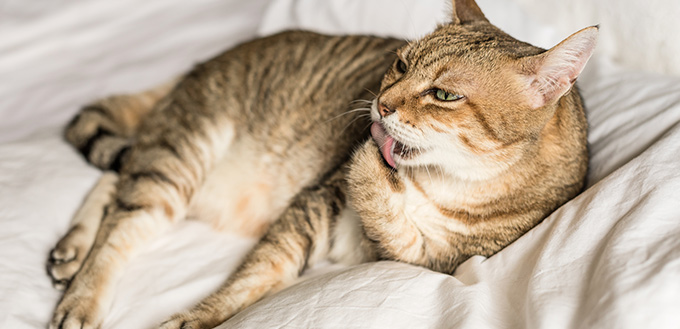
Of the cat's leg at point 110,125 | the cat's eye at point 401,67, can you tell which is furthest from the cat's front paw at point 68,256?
the cat's eye at point 401,67

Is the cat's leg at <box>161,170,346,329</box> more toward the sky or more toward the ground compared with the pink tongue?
more toward the ground

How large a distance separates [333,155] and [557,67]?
0.81 metres

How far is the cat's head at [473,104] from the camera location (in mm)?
1213

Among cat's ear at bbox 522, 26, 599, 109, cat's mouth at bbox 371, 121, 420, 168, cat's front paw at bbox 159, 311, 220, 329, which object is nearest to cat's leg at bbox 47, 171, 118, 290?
cat's front paw at bbox 159, 311, 220, 329

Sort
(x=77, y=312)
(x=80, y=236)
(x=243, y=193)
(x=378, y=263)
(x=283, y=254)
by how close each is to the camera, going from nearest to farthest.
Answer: (x=378, y=263), (x=77, y=312), (x=283, y=254), (x=80, y=236), (x=243, y=193)

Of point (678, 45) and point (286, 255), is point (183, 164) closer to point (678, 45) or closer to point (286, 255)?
point (286, 255)

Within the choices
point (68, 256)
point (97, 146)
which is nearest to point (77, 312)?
point (68, 256)

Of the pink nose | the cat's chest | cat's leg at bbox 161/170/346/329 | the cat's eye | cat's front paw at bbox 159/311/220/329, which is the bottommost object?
cat's front paw at bbox 159/311/220/329

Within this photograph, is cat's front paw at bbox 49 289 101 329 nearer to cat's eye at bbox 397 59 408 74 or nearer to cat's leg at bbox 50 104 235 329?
→ cat's leg at bbox 50 104 235 329

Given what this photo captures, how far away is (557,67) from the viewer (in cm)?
115

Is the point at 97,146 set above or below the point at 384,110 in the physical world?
below

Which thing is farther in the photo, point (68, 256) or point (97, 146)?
point (97, 146)

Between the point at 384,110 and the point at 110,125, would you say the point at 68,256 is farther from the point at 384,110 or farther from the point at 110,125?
the point at 384,110

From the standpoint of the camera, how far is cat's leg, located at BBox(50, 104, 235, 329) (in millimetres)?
1524
